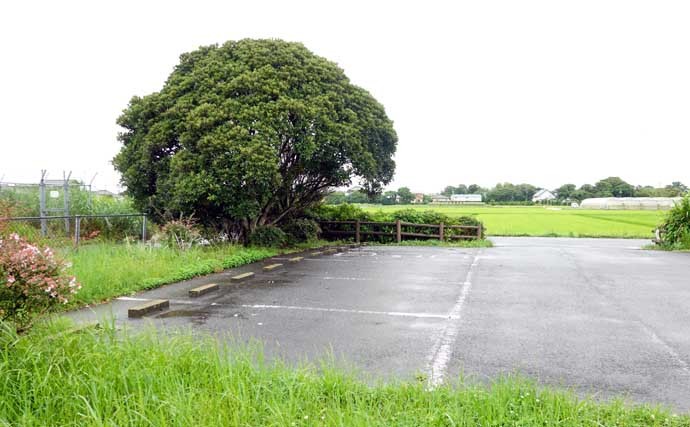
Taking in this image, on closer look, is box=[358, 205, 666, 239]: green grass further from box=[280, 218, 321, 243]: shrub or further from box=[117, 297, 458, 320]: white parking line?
box=[117, 297, 458, 320]: white parking line

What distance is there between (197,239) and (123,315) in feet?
18.1

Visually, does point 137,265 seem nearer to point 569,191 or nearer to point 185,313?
point 185,313

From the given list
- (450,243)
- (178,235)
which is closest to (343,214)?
(450,243)

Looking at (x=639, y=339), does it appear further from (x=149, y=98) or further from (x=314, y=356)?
(x=149, y=98)

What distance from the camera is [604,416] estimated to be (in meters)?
2.96

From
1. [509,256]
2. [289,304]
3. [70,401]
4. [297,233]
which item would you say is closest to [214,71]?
[297,233]

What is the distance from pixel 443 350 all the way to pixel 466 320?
131cm

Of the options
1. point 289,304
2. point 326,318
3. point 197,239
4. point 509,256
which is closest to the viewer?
point 326,318

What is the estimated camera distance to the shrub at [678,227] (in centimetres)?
1502

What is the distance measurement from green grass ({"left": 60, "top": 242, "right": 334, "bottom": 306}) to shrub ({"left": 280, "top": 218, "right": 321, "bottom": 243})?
9.23 feet

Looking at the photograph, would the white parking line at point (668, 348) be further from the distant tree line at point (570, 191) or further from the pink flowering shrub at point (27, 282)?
the distant tree line at point (570, 191)

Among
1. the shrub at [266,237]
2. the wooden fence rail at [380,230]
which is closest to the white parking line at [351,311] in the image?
the shrub at [266,237]

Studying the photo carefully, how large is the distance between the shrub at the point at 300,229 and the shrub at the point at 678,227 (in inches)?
463

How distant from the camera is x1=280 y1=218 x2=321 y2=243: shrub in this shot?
557 inches
